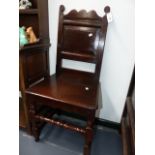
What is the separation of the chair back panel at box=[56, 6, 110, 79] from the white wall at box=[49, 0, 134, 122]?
6 centimetres

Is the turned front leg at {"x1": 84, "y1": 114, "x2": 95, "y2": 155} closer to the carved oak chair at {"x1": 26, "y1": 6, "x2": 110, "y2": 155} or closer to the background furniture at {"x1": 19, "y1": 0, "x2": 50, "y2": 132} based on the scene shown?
the carved oak chair at {"x1": 26, "y1": 6, "x2": 110, "y2": 155}

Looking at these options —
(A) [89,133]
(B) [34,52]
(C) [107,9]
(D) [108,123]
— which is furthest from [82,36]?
(D) [108,123]

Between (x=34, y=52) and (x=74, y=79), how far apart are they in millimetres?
387

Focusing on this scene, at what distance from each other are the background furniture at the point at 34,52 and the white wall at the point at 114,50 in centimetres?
8

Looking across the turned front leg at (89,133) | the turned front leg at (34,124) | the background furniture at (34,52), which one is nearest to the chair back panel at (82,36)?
the background furniture at (34,52)

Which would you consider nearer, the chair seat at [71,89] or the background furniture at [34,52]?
the chair seat at [71,89]

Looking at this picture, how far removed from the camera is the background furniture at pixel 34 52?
122 centimetres

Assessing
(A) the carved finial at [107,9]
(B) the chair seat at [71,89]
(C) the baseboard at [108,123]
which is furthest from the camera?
(C) the baseboard at [108,123]

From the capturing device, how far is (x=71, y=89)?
120 centimetres

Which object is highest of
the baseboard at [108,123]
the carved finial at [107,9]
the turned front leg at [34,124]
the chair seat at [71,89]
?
the carved finial at [107,9]

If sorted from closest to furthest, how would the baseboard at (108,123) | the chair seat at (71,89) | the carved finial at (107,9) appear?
1. the chair seat at (71,89)
2. the carved finial at (107,9)
3. the baseboard at (108,123)

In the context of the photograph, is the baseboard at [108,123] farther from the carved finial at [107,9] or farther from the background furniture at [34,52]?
the carved finial at [107,9]
